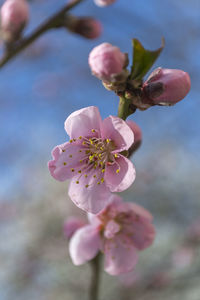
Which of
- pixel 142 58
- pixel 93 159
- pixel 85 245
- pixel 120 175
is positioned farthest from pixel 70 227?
pixel 142 58

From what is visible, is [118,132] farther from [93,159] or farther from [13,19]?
[13,19]

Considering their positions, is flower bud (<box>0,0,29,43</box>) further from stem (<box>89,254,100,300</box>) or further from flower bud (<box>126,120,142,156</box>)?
stem (<box>89,254,100,300</box>)

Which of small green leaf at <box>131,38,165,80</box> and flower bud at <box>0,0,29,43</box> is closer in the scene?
small green leaf at <box>131,38,165,80</box>

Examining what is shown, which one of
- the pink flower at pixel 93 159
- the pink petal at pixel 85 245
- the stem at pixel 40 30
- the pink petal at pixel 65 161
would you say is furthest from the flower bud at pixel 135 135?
the stem at pixel 40 30

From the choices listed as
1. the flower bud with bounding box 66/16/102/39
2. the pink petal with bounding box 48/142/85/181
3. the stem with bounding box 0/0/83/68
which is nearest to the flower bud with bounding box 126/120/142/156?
the pink petal with bounding box 48/142/85/181

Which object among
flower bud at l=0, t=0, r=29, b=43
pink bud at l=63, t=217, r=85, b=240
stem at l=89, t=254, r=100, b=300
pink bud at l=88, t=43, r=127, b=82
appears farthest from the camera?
flower bud at l=0, t=0, r=29, b=43

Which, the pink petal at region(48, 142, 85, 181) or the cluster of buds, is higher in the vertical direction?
the cluster of buds

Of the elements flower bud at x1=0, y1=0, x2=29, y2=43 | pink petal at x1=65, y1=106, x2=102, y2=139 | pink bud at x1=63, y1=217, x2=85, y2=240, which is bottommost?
pink bud at x1=63, y1=217, x2=85, y2=240
